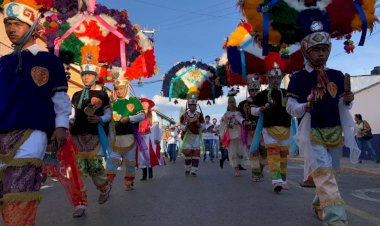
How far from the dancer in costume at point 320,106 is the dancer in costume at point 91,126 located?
3.14 metres

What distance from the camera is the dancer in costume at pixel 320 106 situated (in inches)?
181

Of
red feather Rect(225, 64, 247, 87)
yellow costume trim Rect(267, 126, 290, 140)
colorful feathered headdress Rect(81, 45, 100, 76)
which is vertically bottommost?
yellow costume trim Rect(267, 126, 290, 140)

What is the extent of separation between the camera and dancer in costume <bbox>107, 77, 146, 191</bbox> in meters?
8.77

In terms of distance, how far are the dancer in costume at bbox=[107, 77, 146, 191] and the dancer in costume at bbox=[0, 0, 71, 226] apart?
4.71 meters

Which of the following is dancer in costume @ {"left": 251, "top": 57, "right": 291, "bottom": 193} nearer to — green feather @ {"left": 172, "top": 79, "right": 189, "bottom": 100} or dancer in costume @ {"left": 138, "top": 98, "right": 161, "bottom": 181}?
→ dancer in costume @ {"left": 138, "top": 98, "right": 161, "bottom": 181}

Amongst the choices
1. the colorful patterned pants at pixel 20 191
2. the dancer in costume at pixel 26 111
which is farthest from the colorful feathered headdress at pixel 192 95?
the colorful patterned pants at pixel 20 191

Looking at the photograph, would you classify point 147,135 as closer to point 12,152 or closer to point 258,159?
point 258,159

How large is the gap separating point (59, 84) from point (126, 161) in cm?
517

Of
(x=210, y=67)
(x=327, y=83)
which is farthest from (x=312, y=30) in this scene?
(x=210, y=67)

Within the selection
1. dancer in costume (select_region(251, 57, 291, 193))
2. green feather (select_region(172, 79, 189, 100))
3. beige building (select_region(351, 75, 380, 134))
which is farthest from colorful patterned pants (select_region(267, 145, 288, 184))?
beige building (select_region(351, 75, 380, 134))

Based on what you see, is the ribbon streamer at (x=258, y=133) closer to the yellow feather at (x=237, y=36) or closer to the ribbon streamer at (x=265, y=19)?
the yellow feather at (x=237, y=36)

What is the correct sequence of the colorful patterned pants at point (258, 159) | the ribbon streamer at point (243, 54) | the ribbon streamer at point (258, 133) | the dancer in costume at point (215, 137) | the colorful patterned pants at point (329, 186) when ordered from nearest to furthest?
1. the colorful patterned pants at point (329, 186)
2. the ribbon streamer at point (258, 133)
3. the ribbon streamer at point (243, 54)
4. the colorful patterned pants at point (258, 159)
5. the dancer in costume at point (215, 137)

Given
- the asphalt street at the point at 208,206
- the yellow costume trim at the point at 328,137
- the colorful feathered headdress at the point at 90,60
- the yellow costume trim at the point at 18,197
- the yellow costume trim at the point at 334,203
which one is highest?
the colorful feathered headdress at the point at 90,60

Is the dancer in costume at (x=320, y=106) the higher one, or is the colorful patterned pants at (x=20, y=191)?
the dancer in costume at (x=320, y=106)
